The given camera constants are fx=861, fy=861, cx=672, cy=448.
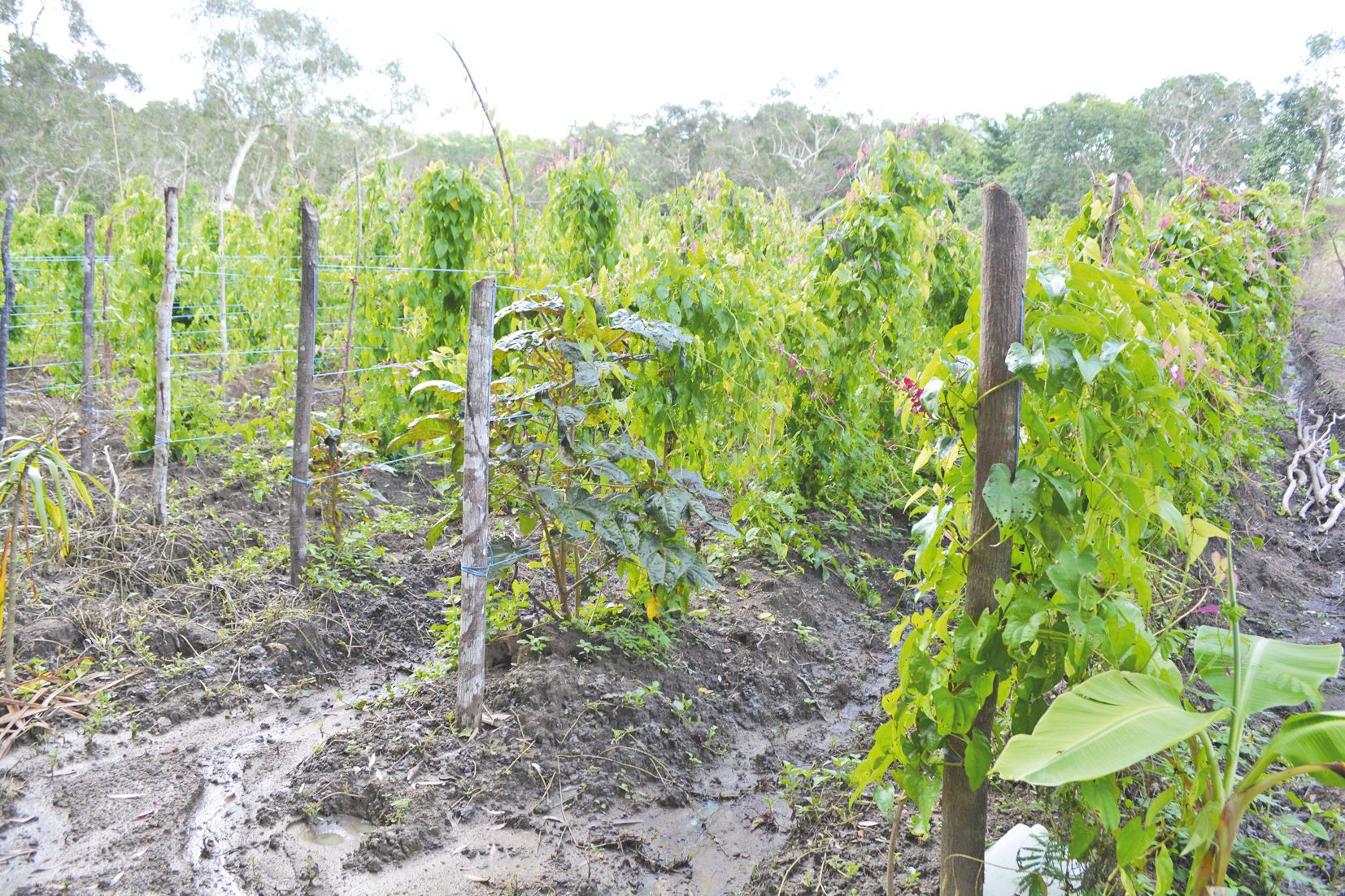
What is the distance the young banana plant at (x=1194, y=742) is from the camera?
1.65m

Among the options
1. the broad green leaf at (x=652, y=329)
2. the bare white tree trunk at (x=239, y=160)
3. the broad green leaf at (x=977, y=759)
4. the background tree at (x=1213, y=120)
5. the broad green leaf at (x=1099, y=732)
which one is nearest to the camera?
the broad green leaf at (x=1099, y=732)

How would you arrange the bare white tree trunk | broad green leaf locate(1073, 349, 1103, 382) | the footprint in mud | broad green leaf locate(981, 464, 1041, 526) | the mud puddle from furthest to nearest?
1. the bare white tree trunk
2. the footprint in mud
3. the mud puddle
4. broad green leaf locate(981, 464, 1041, 526)
5. broad green leaf locate(1073, 349, 1103, 382)

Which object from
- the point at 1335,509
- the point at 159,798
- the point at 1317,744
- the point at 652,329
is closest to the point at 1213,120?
the point at 1335,509

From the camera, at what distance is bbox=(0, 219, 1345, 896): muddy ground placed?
2.71 meters

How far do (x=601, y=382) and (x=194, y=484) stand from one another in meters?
3.44

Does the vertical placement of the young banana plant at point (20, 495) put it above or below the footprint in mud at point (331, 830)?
above

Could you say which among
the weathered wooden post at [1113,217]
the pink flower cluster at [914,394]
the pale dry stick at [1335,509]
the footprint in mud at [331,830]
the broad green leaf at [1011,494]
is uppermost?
the weathered wooden post at [1113,217]

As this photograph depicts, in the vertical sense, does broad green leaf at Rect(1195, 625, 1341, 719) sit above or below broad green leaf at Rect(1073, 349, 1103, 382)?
below

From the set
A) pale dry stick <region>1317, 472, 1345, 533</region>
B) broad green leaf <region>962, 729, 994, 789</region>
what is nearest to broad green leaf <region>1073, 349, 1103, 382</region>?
broad green leaf <region>962, 729, 994, 789</region>

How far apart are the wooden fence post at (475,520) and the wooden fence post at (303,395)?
56.9 inches

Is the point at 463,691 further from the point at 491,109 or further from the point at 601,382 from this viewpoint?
the point at 491,109

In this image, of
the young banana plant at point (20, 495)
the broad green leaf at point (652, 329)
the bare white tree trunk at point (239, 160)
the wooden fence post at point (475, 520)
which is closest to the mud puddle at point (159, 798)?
the young banana plant at point (20, 495)

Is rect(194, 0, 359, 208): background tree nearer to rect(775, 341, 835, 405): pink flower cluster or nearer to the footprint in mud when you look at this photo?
rect(775, 341, 835, 405): pink flower cluster

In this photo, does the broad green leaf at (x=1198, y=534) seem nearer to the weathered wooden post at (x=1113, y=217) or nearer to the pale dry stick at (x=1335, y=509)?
the weathered wooden post at (x=1113, y=217)
